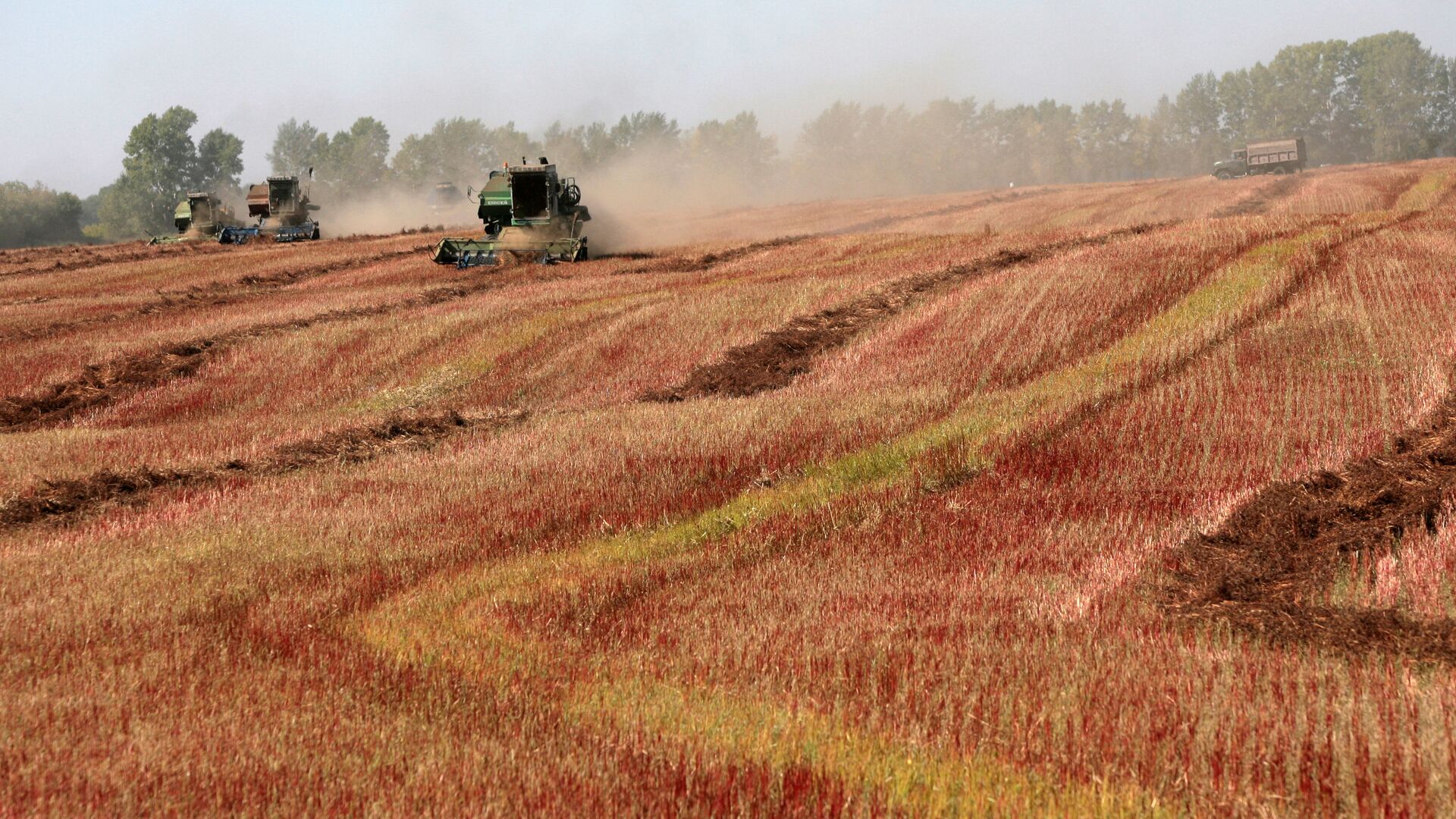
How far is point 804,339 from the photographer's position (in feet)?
66.9

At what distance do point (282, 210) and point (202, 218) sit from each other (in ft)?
15.7

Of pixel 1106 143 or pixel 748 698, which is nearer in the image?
pixel 748 698

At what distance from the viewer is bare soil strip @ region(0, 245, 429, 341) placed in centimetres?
2458

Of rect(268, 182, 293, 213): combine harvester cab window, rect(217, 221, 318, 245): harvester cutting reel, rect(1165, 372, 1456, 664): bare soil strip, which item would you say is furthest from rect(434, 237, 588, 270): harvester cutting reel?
rect(1165, 372, 1456, 664): bare soil strip

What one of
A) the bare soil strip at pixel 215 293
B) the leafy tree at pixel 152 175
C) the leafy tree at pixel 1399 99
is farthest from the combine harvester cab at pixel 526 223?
the leafy tree at pixel 1399 99

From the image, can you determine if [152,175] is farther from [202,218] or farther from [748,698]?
[748,698]

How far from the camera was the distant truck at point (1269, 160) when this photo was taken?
2933 inches

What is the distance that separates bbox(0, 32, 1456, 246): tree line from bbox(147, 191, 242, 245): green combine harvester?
61029 millimetres

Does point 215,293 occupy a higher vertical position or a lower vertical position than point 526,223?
lower

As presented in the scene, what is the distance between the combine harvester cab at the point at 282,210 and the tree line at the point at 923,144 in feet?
200

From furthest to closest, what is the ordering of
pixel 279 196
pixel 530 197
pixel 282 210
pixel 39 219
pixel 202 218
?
pixel 39 219, pixel 202 218, pixel 279 196, pixel 282 210, pixel 530 197

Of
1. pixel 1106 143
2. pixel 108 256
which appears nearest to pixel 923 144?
pixel 1106 143

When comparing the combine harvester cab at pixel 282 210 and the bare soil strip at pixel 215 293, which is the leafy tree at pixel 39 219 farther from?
the bare soil strip at pixel 215 293

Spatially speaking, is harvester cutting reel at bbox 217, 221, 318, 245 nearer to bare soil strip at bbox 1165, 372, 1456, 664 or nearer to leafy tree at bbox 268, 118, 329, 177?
bare soil strip at bbox 1165, 372, 1456, 664
